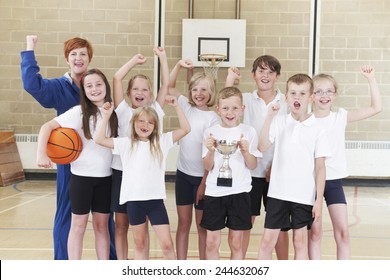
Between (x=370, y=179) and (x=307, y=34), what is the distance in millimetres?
3068

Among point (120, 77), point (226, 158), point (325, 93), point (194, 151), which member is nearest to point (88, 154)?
point (120, 77)

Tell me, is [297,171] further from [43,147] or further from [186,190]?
[43,147]

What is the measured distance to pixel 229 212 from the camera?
3654 millimetres

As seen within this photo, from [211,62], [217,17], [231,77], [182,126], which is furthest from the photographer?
[217,17]

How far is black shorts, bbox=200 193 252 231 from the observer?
11.9 ft

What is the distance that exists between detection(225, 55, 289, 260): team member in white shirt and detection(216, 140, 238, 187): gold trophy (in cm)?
33

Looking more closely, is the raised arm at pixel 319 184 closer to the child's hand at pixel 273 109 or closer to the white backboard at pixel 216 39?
the child's hand at pixel 273 109

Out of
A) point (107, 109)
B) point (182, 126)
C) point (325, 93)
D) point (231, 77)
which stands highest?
point (231, 77)

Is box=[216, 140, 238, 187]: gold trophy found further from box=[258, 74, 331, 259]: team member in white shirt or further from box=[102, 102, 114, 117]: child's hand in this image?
box=[102, 102, 114, 117]: child's hand

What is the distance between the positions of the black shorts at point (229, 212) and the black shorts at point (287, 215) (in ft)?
0.54

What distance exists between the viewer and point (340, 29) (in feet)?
35.0

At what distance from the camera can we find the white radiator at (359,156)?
1072cm

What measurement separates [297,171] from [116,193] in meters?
1.18

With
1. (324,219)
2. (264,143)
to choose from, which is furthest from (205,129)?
(324,219)
